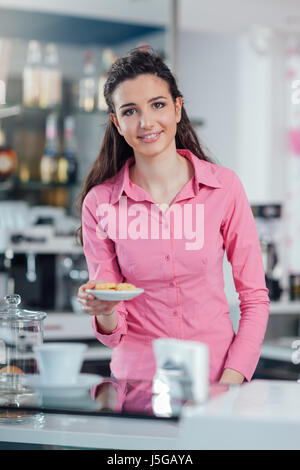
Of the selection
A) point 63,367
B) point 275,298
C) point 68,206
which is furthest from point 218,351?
point 68,206

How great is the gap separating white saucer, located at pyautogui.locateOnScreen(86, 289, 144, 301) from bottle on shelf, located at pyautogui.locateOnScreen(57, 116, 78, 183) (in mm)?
3001

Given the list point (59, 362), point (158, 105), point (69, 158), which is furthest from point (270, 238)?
point (59, 362)

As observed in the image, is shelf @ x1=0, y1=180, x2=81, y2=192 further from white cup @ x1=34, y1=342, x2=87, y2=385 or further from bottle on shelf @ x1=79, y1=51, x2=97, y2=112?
white cup @ x1=34, y1=342, x2=87, y2=385

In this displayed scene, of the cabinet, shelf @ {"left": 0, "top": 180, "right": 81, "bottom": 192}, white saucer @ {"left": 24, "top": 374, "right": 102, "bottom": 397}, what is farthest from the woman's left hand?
shelf @ {"left": 0, "top": 180, "right": 81, "bottom": 192}

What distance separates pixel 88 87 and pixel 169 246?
2.79m

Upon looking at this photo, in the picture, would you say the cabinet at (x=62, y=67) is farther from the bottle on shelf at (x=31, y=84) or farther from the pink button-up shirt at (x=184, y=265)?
the pink button-up shirt at (x=184, y=265)

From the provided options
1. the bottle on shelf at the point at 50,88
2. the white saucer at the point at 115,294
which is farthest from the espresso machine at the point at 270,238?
the white saucer at the point at 115,294

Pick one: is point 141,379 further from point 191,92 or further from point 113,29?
point 191,92

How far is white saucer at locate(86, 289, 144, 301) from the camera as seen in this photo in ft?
4.50

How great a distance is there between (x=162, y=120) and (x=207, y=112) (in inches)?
134

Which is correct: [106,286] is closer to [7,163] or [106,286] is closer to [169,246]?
[169,246]

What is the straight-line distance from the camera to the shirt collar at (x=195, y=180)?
180 cm

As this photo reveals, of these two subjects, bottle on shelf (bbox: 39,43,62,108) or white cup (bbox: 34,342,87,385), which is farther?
bottle on shelf (bbox: 39,43,62,108)
